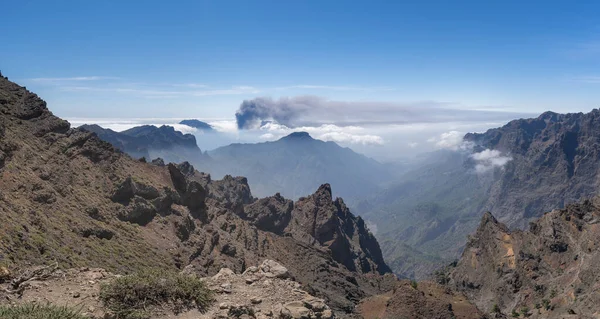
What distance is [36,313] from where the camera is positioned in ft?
51.9

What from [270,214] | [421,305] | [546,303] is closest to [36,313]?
[421,305]

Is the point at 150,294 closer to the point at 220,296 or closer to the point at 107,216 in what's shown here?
the point at 220,296

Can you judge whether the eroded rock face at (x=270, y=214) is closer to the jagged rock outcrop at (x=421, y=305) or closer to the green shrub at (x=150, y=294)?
the jagged rock outcrop at (x=421, y=305)

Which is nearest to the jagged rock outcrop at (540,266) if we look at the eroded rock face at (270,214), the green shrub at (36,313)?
the eroded rock face at (270,214)

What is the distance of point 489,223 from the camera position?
429 ft

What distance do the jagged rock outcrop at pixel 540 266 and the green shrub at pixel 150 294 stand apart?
68.8 metres

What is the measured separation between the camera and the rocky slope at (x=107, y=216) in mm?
40812

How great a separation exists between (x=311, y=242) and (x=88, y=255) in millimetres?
80940

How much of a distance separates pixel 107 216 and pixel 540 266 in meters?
93.4

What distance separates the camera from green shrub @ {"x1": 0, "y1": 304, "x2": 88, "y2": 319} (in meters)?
15.5

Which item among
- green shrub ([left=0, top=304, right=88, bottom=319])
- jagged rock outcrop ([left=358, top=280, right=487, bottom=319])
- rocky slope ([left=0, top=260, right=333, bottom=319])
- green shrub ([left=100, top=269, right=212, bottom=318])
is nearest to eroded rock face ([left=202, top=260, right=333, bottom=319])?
rocky slope ([left=0, top=260, right=333, bottom=319])

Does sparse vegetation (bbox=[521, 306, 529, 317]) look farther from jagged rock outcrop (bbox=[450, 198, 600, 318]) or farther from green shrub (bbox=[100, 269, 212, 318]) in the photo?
green shrub (bbox=[100, 269, 212, 318])

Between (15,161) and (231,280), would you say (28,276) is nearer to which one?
(231,280)

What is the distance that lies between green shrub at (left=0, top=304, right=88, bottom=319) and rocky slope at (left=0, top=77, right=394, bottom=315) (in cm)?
1552
